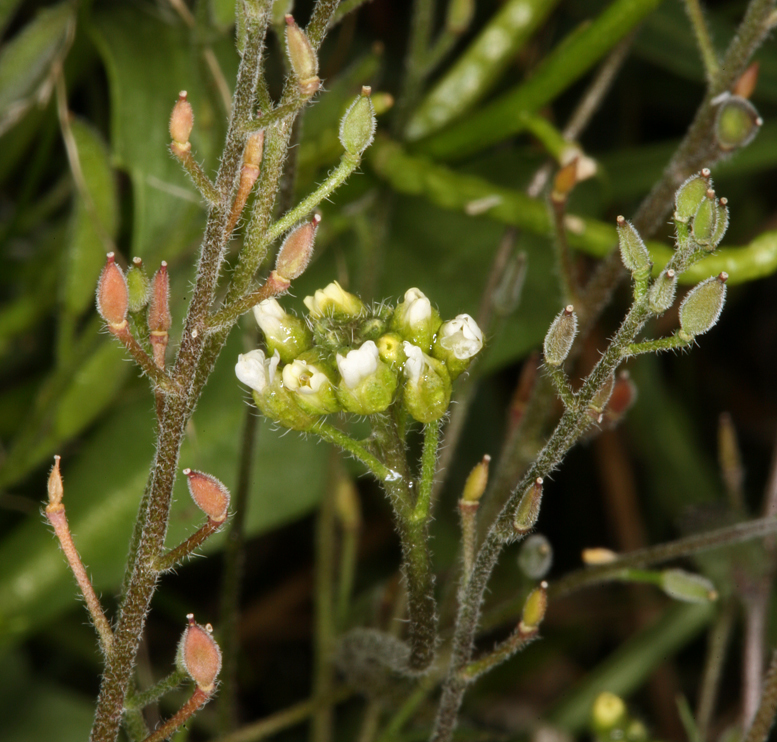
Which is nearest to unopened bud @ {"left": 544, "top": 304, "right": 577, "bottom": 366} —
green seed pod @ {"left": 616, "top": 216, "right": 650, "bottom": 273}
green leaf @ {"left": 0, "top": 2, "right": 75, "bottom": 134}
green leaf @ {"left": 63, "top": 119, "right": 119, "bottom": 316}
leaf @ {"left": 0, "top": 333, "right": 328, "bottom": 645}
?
green seed pod @ {"left": 616, "top": 216, "right": 650, "bottom": 273}

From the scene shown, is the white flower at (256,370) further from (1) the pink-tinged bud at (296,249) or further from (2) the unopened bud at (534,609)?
(2) the unopened bud at (534,609)

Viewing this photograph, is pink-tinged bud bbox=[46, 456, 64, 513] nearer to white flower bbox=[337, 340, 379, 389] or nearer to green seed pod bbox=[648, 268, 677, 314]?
white flower bbox=[337, 340, 379, 389]

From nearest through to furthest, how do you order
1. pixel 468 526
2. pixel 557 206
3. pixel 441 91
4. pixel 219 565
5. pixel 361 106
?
pixel 361 106
pixel 468 526
pixel 557 206
pixel 441 91
pixel 219 565

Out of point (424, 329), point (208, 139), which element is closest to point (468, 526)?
point (424, 329)

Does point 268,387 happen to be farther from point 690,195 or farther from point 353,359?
point 690,195

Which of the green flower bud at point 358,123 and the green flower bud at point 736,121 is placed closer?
the green flower bud at point 358,123

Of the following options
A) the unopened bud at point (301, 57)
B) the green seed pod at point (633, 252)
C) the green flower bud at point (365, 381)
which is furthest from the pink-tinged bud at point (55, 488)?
the green seed pod at point (633, 252)

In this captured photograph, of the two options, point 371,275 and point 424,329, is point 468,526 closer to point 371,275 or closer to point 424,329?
point 424,329
